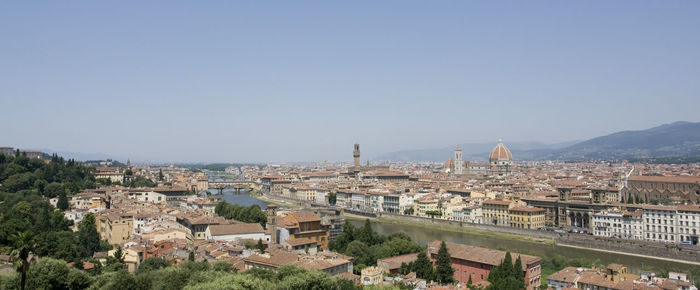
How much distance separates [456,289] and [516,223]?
1987 centimetres

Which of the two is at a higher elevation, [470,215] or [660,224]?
[660,224]

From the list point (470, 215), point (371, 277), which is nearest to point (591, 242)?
point (470, 215)

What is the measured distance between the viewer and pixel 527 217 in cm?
3278

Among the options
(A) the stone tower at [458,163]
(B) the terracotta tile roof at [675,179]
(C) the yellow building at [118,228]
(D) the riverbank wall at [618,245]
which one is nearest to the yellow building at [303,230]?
(C) the yellow building at [118,228]

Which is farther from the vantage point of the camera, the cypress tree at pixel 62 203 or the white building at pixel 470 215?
the white building at pixel 470 215

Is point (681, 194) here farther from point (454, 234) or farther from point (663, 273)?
point (663, 273)

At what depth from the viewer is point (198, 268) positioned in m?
16.0

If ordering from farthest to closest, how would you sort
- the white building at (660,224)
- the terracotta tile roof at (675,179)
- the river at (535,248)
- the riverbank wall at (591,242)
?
the terracotta tile roof at (675,179), the white building at (660,224), the riverbank wall at (591,242), the river at (535,248)

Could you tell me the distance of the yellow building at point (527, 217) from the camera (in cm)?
3275

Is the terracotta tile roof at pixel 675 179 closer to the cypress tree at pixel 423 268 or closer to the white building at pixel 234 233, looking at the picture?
the cypress tree at pixel 423 268

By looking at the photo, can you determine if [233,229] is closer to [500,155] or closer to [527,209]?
[527,209]

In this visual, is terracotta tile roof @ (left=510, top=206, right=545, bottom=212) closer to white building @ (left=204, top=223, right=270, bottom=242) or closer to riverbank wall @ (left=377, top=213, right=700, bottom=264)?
riverbank wall @ (left=377, top=213, right=700, bottom=264)

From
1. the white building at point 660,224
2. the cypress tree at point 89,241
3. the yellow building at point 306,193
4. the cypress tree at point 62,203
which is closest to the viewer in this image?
the cypress tree at point 89,241

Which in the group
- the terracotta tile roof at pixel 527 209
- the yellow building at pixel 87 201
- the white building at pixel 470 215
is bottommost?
the white building at pixel 470 215
